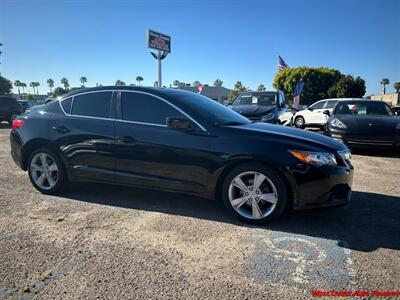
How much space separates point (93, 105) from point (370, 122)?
24.0ft

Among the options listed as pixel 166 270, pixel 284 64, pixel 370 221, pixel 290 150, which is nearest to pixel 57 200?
pixel 166 270

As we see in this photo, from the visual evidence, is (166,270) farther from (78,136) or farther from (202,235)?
(78,136)

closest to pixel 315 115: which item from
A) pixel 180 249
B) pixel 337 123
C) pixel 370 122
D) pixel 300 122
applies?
pixel 300 122

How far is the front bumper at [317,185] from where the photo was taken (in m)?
3.79

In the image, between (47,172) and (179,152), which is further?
(47,172)

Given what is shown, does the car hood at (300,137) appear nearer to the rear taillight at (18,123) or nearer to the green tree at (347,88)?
the rear taillight at (18,123)

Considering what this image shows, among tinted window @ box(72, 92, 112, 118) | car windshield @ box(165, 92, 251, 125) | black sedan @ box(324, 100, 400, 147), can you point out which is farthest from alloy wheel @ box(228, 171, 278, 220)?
black sedan @ box(324, 100, 400, 147)

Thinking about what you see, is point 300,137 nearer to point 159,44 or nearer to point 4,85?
point 159,44

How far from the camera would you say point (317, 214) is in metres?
4.39

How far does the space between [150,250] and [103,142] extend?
75.3 inches

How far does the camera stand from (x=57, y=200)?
16.1ft

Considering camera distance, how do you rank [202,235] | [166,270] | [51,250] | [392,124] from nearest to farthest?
1. [166,270]
2. [51,250]
3. [202,235]
4. [392,124]

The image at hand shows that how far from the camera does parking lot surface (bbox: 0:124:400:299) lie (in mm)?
2719

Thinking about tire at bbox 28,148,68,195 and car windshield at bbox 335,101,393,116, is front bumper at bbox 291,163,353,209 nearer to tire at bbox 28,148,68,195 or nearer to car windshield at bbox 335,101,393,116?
tire at bbox 28,148,68,195
